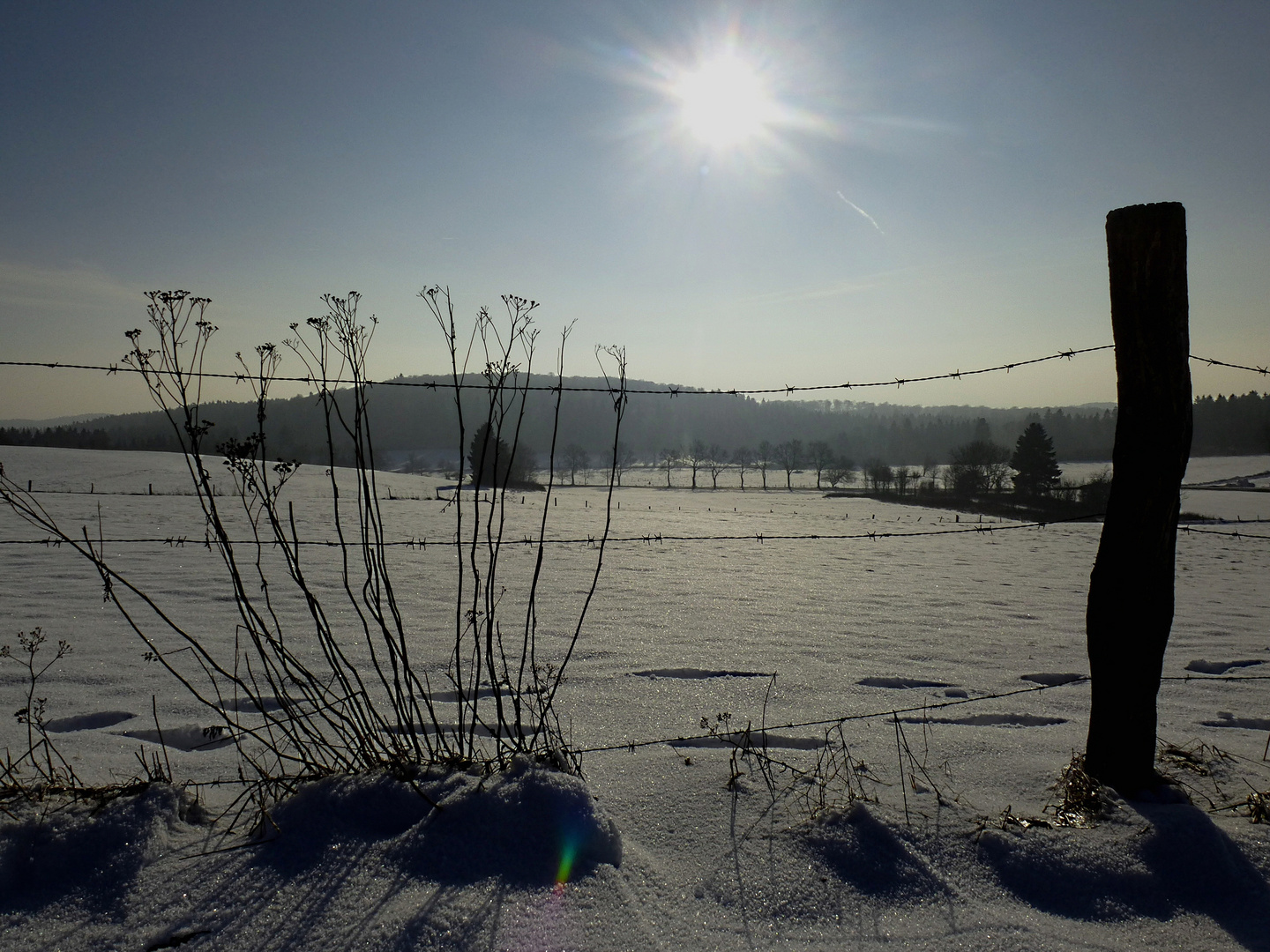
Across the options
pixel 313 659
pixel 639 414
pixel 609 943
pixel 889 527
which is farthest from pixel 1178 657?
pixel 639 414

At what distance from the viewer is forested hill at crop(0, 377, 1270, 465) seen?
195 feet

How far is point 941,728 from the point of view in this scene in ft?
12.5

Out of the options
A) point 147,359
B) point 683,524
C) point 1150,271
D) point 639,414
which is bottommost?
point 683,524

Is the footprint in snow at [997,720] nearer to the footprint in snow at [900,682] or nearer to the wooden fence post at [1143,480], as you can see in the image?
the footprint in snow at [900,682]

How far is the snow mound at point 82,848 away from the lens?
1.97 metres

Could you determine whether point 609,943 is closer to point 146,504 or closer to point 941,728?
point 941,728

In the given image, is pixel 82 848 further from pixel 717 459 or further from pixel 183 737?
pixel 717 459

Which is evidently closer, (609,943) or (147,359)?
(609,943)

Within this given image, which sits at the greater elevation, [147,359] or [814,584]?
[147,359]

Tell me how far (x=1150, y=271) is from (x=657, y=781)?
9.03 feet

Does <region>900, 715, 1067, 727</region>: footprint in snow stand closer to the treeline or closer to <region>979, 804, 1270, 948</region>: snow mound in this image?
<region>979, 804, 1270, 948</region>: snow mound

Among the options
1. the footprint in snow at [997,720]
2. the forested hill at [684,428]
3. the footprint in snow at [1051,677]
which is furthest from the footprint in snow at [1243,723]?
the forested hill at [684,428]

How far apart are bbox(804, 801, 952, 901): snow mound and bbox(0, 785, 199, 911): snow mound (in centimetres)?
210

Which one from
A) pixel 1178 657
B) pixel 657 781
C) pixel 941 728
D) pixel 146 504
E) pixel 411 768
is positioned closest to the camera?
pixel 411 768
